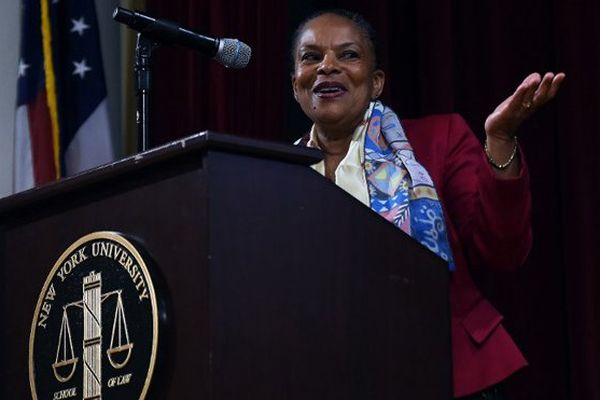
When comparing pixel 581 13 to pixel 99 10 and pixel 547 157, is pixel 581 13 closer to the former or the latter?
pixel 547 157

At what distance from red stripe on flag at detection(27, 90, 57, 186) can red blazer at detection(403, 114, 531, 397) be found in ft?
4.57

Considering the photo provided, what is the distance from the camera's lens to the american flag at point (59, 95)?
368 centimetres

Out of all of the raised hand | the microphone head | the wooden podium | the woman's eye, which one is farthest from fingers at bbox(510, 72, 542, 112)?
the woman's eye

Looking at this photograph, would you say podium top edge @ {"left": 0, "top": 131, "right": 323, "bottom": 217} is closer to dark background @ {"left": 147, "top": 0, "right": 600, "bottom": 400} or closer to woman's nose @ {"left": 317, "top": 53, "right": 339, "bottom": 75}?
woman's nose @ {"left": 317, "top": 53, "right": 339, "bottom": 75}

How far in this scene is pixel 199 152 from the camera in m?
1.69

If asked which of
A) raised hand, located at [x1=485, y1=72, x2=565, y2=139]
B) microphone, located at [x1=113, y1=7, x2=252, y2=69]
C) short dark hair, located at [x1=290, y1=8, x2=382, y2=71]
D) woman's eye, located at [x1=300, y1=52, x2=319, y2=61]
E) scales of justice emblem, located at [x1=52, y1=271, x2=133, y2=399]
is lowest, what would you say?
scales of justice emblem, located at [x1=52, y1=271, x2=133, y2=399]

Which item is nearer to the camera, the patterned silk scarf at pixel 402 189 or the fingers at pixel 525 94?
the fingers at pixel 525 94

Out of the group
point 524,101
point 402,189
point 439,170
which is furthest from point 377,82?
point 524,101

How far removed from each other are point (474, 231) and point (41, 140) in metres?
1.70

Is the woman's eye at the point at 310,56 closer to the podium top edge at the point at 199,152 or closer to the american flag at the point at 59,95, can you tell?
the podium top edge at the point at 199,152

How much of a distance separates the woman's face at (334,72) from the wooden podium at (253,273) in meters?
0.69

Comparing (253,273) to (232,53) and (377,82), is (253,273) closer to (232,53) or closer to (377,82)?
(232,53)

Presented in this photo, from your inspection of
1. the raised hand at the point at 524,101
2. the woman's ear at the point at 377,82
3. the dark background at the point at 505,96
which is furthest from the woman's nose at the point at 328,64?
the dark background at the point at 505,96

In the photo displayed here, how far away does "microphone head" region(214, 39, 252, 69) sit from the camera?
2373 millimetres
